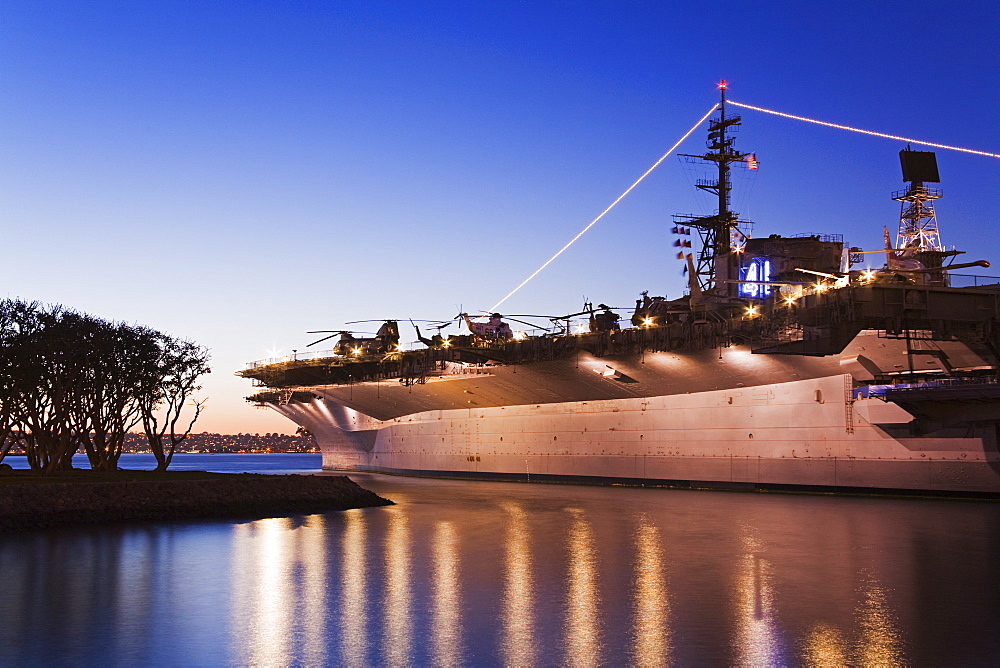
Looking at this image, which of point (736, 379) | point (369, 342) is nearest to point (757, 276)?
point (736, 379)

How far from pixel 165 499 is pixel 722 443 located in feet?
75.8

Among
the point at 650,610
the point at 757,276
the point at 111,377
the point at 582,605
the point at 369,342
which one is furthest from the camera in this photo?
the point at 369,342

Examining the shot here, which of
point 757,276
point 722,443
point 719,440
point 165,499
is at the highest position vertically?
point 757,276

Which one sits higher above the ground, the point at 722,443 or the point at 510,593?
the point at 722,443

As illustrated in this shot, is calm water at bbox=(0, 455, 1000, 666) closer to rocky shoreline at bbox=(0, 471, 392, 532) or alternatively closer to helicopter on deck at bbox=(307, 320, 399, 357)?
rocky shoreline at bbox=(0, 471, 392, 532)

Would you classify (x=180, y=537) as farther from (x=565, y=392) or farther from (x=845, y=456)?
(x=565, y=392)

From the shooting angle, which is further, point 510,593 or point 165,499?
point 165,499

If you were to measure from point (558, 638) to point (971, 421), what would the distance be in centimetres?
2364

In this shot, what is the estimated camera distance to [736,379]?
3747cm

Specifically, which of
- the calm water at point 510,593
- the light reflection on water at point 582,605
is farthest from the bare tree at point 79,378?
the light reflection on water at point 582,605

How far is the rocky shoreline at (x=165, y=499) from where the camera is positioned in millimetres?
23781

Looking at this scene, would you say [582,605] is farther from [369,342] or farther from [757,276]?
[369,342]

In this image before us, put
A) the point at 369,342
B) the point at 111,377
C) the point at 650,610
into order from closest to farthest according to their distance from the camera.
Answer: the point at 650,610
the point at 111,377
the point at 369,342

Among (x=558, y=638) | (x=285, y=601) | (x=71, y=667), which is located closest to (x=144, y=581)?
(x=285, y=601)
